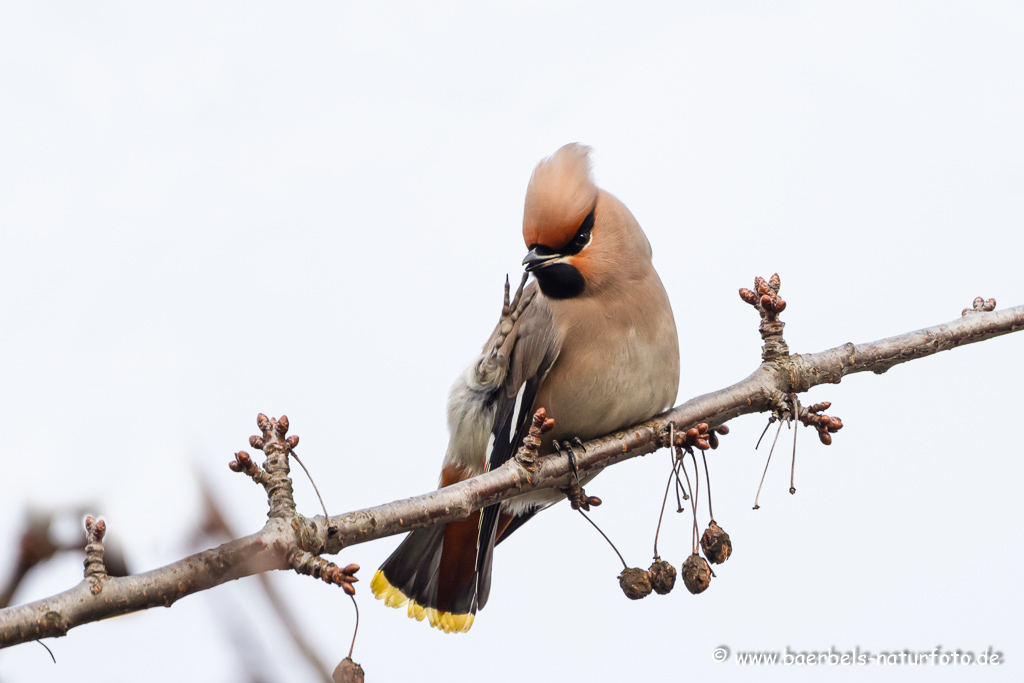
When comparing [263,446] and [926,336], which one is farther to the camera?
[926,336]

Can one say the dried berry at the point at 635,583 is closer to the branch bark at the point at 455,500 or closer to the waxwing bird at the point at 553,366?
the branch bark at the point at 455,500

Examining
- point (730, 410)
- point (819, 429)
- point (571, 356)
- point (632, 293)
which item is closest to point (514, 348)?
point (571, 356)

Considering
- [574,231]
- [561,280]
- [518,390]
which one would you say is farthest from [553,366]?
[574,231]

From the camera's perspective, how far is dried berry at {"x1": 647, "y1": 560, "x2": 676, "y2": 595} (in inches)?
81.1

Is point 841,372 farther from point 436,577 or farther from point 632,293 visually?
point 436,577

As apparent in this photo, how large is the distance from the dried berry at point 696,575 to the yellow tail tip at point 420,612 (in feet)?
3.97

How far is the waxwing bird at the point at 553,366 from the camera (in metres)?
2.67

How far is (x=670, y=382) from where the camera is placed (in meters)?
2.78

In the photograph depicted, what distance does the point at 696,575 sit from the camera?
2.02m

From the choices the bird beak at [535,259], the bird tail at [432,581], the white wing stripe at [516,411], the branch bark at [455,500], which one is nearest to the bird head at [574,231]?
the bird beak at [535,259]

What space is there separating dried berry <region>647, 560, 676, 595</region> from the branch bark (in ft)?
1.22

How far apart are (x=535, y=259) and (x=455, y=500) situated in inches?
33.8

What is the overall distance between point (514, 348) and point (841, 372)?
3.11 ft

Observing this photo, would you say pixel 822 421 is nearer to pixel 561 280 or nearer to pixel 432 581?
pixel 561 280
